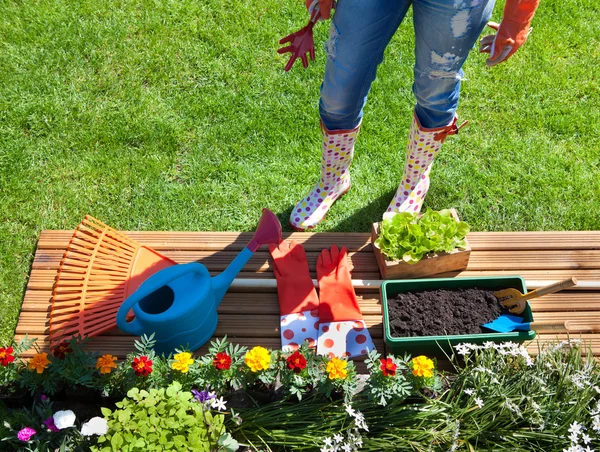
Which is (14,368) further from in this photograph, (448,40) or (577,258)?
(577,258)

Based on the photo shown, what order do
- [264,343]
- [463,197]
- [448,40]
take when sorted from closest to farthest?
[448,40] → [264,343] → [463,197]

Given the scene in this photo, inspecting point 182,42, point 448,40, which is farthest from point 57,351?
point 182,42

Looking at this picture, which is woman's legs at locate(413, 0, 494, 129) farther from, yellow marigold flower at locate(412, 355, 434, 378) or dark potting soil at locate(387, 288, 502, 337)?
yellow marigold flower at locate(412, 355, 434, 378)

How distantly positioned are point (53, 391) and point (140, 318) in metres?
0.39

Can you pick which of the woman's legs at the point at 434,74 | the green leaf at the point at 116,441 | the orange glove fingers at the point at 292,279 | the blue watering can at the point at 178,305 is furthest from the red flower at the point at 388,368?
the woman's legs at the point at 434,74

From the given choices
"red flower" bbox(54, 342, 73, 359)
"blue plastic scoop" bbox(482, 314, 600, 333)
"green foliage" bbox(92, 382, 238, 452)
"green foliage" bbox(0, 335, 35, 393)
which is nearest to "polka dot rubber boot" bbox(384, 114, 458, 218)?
"blue plastic scoop" bbox(482, 314, 600, 333)

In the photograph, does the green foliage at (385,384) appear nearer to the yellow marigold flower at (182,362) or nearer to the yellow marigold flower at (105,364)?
the yellow marigold flower at (182,362)

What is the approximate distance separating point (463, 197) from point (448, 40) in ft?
3.92

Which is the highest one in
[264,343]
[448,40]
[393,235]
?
[448,40]

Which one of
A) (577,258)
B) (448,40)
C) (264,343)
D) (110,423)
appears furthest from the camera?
(577,258)

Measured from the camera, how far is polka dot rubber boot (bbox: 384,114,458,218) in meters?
2.49

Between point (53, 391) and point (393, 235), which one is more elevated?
point (393, 235)

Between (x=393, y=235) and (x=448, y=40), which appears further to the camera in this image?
(x=393, y=235)

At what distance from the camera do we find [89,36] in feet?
11.6
